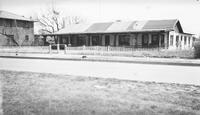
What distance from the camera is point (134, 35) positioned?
28.2m

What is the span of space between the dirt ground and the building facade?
33.1 m

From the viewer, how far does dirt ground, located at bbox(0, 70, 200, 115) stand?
445cm

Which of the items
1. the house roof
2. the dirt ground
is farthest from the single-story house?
the dirt ground

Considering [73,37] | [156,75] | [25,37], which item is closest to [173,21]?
[73,37]

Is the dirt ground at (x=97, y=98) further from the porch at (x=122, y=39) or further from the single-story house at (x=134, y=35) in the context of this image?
the porch at (x=122, y=39)

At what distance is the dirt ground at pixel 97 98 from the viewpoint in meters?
4.45

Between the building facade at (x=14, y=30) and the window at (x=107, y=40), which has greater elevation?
the building facade at (x=14, y=30)

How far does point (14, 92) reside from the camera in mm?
5980

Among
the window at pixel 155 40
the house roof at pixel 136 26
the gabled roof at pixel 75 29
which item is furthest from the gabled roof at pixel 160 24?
the gabled roof at pixel 75 29

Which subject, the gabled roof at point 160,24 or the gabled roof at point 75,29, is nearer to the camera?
the gabled roof at point 160,24

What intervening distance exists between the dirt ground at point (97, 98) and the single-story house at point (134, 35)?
63.0 ft

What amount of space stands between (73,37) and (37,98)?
2865 cm

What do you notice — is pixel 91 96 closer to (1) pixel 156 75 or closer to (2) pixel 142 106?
(2) pixel 142 106

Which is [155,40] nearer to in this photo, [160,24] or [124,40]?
[160,24]
